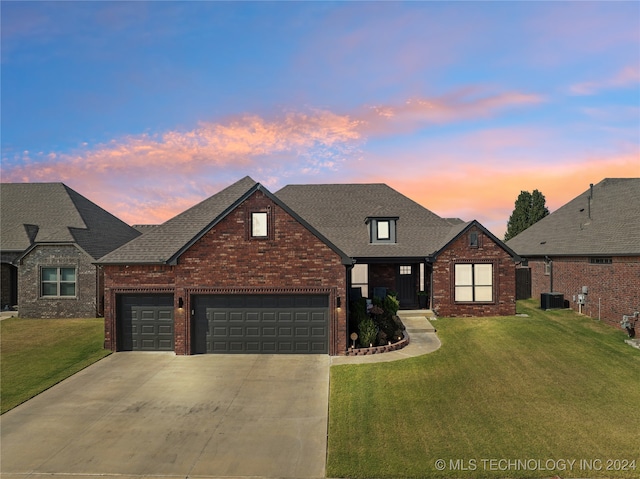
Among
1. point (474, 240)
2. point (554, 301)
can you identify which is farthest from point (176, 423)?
point (554, 301)

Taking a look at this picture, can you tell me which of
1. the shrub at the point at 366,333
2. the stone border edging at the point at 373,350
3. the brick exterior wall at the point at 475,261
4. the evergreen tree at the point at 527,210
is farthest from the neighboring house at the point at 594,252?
the evergreen tree at the point at 527,210

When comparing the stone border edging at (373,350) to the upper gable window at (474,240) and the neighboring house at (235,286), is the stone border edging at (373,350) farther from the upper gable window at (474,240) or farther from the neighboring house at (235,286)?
the upper gable window at (474,240)

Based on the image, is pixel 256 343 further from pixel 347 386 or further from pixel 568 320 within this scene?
pixel 568 320

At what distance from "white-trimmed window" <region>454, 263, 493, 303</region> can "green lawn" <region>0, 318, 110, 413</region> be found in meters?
18.7

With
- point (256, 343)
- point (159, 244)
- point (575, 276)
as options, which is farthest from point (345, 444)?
point (575, 276)

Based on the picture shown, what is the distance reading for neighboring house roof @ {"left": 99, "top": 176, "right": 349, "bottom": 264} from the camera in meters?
16.5

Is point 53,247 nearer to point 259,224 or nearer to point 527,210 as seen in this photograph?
point 259,224

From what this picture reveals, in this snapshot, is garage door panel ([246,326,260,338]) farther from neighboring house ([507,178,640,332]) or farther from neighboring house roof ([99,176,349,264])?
neighboring house ([507,178,640,332])

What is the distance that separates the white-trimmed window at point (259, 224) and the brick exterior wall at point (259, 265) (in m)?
0.17

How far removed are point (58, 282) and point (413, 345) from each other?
21727 millimetres

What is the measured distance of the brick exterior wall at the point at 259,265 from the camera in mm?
16422

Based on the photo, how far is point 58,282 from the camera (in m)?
24.0

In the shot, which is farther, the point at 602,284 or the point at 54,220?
the point at 54,220

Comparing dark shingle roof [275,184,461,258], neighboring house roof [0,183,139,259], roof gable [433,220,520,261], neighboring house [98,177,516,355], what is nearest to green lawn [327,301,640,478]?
neighboring house [98,177,516,355]
